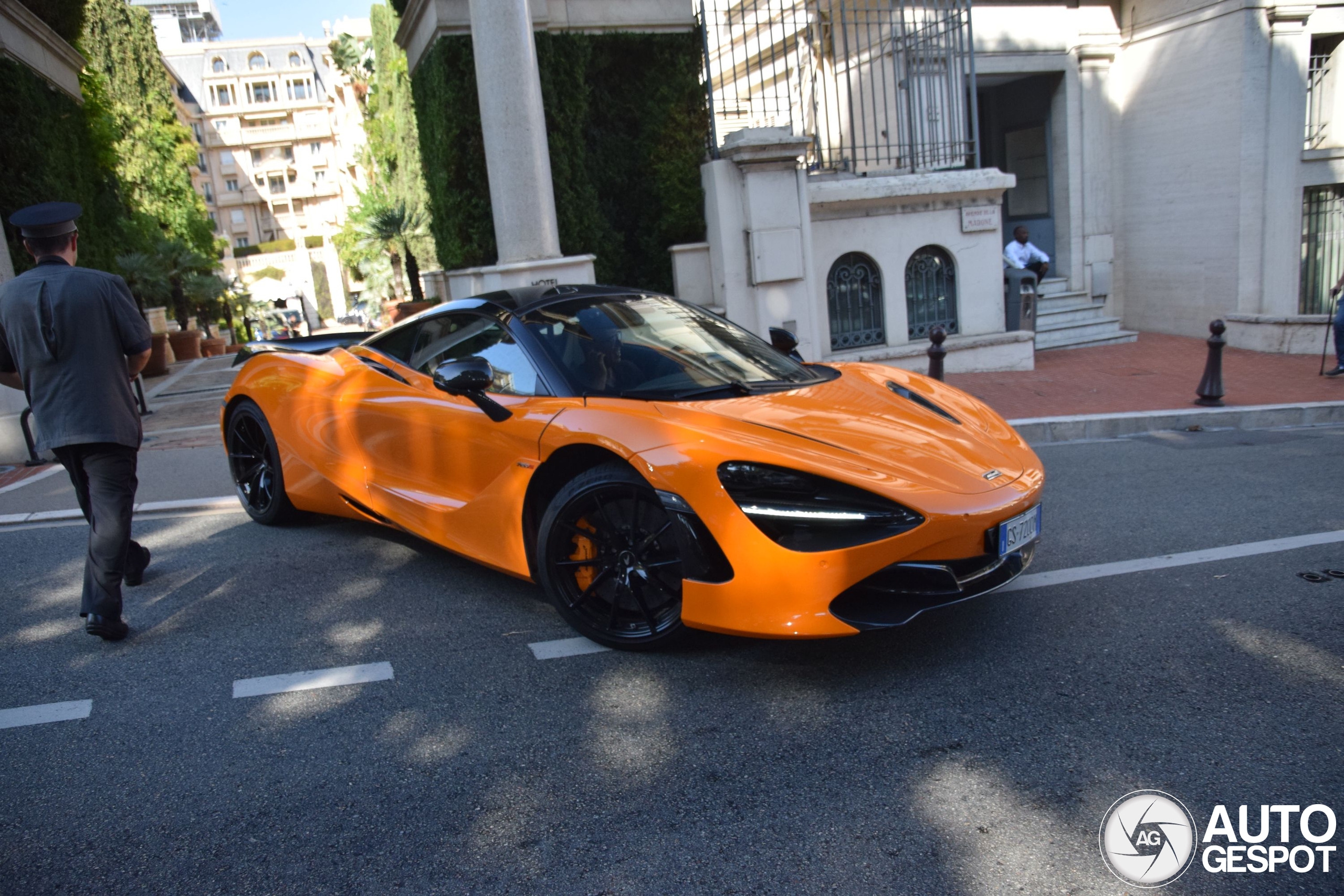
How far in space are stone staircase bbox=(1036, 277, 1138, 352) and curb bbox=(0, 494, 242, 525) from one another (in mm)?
11479

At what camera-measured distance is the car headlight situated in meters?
3.13

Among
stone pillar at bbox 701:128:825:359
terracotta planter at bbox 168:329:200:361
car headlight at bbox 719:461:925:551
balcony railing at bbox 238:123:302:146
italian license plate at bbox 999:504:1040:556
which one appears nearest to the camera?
car headlight at bbox 719:461:925:551

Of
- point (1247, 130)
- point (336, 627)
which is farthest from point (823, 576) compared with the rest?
point (1247, 130)

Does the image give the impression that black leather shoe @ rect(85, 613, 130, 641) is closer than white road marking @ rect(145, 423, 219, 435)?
Yes

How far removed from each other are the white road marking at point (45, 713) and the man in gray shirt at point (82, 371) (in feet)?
1.78

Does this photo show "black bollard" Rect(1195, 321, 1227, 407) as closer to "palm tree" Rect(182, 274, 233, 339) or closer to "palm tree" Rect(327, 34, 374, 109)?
"palm tree" Rect(182, 274, 233, 339)

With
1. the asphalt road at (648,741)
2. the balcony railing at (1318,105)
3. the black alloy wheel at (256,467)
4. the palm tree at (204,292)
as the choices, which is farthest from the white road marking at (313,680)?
the palm tree at (204,292)

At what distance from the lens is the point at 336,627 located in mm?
4102

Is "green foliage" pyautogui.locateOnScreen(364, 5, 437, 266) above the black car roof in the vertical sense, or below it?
above

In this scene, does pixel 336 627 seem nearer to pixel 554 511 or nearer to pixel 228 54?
pixel 554 511

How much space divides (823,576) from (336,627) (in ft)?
7.22

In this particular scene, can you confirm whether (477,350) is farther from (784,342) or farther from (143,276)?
(143,276)

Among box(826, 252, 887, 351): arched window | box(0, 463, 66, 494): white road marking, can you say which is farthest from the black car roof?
box(826, 252, 887, 351): arched window

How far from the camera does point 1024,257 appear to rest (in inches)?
549
